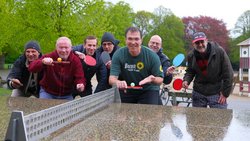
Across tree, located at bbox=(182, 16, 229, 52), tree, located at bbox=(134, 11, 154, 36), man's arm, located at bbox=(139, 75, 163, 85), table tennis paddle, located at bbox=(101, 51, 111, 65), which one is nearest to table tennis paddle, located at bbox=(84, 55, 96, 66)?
table tennis paddle, located at bbox=(101, 51, 111, 65)

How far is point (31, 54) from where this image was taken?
5.62 m

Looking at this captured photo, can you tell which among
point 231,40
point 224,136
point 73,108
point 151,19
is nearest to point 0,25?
point 73,108

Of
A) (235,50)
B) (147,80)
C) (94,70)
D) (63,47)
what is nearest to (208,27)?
(235,50)

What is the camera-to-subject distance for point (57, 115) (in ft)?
10.8

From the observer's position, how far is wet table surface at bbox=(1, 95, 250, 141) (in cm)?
299

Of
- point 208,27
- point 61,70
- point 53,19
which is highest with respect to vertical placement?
point 208,27

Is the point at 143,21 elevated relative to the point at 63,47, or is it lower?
elevated

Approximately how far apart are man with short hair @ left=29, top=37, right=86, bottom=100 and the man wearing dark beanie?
1.22ft

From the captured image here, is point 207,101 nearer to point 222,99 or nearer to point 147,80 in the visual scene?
point 222,99

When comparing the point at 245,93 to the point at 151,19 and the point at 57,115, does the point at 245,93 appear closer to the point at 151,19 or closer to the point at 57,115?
the point at 57,115

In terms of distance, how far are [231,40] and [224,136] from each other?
69.0 meters

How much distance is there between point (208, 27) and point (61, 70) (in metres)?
68.3

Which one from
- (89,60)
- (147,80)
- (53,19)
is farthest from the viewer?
(53,19)

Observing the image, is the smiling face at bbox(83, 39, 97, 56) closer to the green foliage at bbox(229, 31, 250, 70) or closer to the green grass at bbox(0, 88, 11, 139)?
the green grass at bbox(0, 88, 11, 139)
